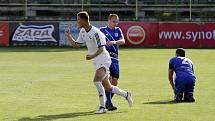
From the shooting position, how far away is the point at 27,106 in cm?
1246

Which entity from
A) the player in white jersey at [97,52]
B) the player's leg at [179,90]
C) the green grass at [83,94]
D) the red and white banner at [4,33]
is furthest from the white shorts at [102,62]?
the red and white banner at [4,33]

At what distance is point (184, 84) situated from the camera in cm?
1333

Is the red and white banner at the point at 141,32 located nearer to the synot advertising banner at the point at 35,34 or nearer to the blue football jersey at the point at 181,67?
the synot advertising banner at the point at 35,34

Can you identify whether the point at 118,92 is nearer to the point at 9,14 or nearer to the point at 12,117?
the point at 12,117

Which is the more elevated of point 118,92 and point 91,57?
point 91,57

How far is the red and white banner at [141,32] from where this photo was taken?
41.6 m

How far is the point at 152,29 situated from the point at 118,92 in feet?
99.2

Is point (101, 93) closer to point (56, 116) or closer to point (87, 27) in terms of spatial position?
point (56, 116)

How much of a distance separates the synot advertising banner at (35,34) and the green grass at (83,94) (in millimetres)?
15864

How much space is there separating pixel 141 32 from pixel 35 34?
739 centimetres

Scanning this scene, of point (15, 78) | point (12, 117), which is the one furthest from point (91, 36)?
point (15, 78)

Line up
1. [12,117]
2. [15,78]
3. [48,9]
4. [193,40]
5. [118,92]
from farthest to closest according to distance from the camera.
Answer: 1. [48,9]
2. [193,40]
3. [15,78]
4. [118,92]
5. [12,117]

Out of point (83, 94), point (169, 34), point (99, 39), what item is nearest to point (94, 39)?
point (99, 39)

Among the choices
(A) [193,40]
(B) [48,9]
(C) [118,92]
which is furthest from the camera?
(B) [48,9]
